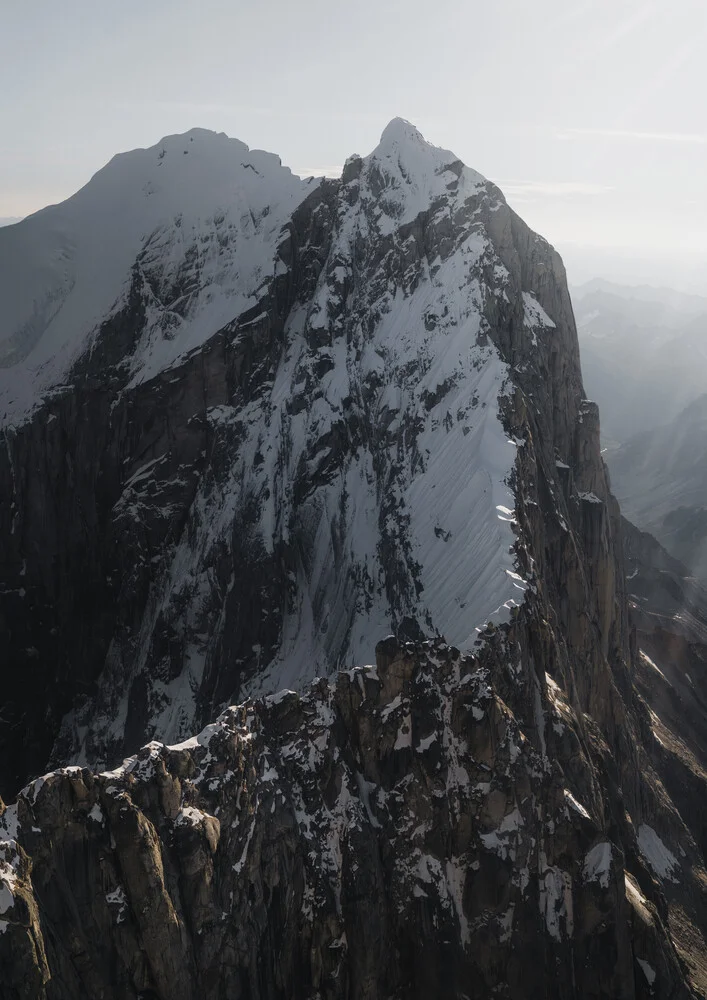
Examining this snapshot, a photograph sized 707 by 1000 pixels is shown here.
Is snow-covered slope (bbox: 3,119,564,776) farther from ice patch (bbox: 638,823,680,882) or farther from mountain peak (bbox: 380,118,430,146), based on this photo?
ice patch (bbox: 638,823,680,882)

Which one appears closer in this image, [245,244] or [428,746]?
[428,746]

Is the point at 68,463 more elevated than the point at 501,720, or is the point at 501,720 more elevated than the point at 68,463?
the point at 68,463

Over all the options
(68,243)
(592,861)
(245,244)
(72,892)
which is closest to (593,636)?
(592,861)

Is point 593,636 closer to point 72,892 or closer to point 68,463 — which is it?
point 72,892

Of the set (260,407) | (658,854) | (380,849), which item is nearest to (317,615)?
(260,407)

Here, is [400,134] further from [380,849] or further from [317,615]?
[380,849]
